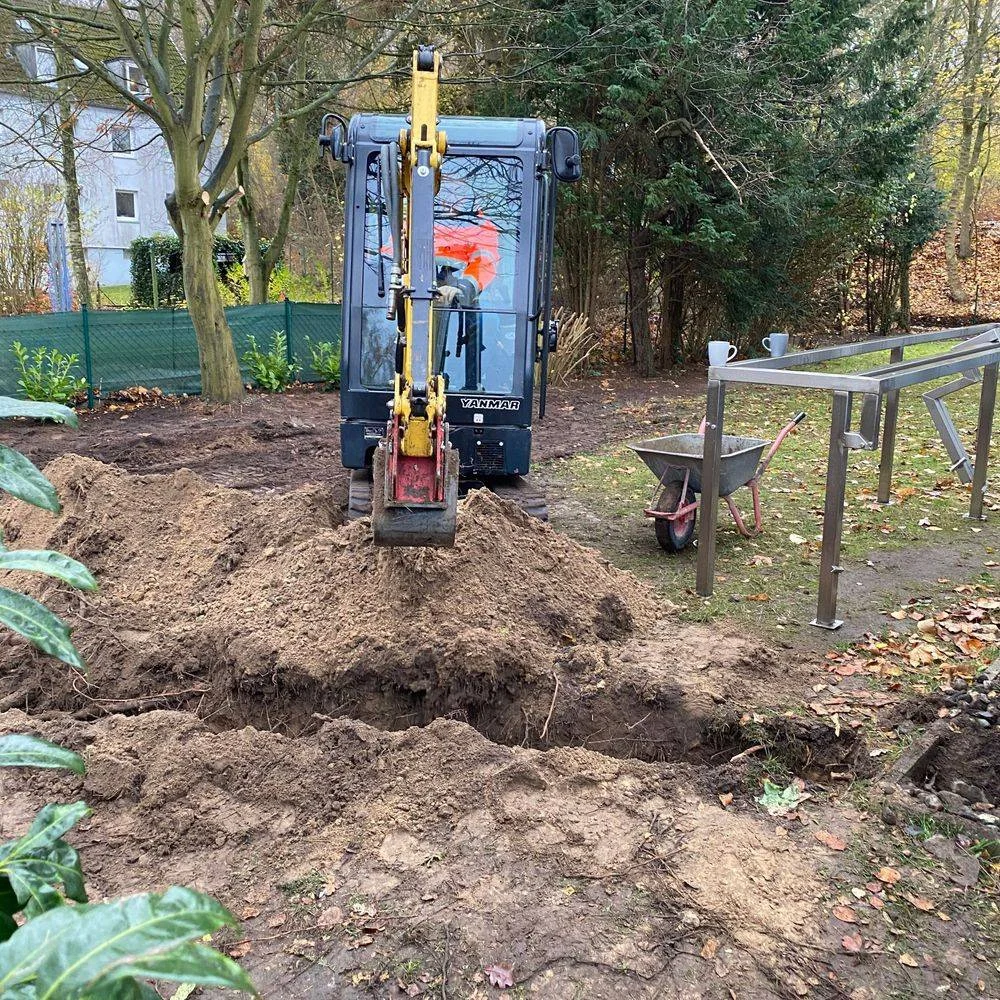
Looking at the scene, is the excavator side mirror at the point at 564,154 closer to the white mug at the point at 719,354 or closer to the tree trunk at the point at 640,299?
the white mug at the point at 719,354

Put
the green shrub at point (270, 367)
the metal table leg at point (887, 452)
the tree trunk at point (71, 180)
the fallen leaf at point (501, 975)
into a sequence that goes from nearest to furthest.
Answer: the fallen leaf at point (501, 975)
the metal table leg at point (887, 452)
the green shrub at point (270, 367)
the tree trunk at point (71, 180)

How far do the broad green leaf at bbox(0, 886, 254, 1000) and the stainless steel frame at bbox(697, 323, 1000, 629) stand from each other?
4.65 meters

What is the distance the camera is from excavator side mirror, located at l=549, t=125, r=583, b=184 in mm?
6633

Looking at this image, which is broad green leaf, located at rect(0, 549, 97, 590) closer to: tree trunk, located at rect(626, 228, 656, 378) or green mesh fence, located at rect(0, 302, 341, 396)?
green mesh fence, located at rect(0, 302, 341, 396)

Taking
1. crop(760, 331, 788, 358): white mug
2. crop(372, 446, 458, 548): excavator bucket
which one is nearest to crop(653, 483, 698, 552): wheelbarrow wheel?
crop(760, 331, 788, 358): white mug

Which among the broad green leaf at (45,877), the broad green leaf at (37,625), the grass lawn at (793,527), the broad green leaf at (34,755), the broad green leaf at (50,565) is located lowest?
the grass lawn at (793,527)

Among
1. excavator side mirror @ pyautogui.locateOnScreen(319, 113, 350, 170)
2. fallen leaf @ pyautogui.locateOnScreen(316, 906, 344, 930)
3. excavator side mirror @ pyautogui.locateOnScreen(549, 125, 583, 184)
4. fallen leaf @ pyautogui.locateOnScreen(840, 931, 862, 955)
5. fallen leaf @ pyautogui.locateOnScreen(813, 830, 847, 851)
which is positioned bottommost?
fallen leaf @ pyautogui.locateOnScreen(316, 906, 344, 930)

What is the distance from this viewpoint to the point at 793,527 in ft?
25.6

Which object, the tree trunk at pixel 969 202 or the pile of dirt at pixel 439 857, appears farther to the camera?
the tree trunk at pixel 969 202

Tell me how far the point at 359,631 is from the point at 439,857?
1893mm

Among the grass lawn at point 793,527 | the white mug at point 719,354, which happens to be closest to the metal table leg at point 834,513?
the grass lawn at point 793,527

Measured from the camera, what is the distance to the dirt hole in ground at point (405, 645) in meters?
4.81

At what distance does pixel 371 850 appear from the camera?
11.6ft

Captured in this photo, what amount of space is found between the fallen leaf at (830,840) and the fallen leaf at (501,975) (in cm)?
132
